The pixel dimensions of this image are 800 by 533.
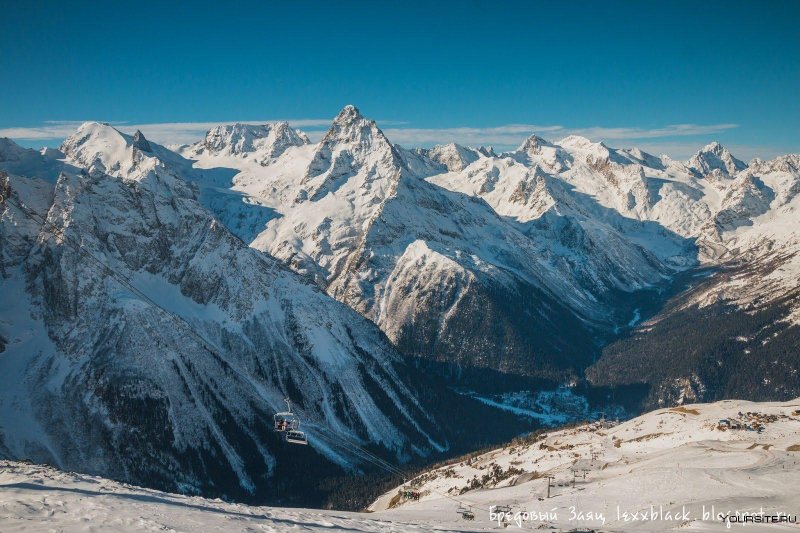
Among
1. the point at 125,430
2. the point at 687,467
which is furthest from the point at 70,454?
the point at 687,467

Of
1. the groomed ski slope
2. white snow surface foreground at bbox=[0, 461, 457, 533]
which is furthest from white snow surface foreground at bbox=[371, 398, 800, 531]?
white snow surface foreground at bbox=[0, 461, 457, 533]

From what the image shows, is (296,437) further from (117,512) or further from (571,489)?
(117,512)

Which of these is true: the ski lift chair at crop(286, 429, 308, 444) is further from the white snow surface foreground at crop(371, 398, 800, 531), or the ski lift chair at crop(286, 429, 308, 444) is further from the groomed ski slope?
the groomed ski slope

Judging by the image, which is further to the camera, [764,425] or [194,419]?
[194,419]

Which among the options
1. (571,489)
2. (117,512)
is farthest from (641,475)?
(117,512)

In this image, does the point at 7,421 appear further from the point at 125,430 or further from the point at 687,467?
the point at 687,467

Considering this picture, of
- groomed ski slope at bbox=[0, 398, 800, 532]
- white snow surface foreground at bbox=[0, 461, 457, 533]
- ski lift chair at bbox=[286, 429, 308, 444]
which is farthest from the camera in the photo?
ski lift chair at bbox=[286, 429, 308, 444]

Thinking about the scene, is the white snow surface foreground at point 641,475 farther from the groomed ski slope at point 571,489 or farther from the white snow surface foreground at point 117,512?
the white snow surface foreground at point 117,512

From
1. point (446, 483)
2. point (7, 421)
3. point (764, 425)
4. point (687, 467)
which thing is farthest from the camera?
point (7, 421)
